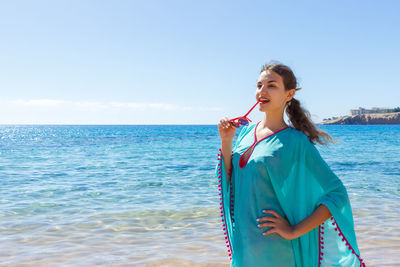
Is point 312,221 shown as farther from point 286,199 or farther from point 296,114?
point 296,114

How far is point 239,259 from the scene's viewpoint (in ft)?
6.88

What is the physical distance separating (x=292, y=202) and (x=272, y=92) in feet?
2.07

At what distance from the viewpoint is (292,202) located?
6.48 ft

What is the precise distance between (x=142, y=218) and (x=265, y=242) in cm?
506

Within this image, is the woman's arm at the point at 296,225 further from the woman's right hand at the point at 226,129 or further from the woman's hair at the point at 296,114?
the woman's right hand at the point at 226,129

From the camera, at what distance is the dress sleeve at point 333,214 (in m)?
1.89

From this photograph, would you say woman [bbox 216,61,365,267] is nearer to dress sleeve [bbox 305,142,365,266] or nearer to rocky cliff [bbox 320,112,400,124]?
dress sleeve [bbox 305,142,365,266]

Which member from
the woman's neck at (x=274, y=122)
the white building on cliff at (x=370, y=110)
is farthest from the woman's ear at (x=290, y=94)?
the white building on cliff at (x=370, y=110)

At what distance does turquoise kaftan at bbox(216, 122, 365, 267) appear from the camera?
1923 millimetres

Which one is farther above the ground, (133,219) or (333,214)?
(333,214)

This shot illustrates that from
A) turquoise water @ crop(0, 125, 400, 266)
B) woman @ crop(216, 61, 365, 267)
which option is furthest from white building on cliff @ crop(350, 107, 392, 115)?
woman @ crop(216, 61, 365, 267)

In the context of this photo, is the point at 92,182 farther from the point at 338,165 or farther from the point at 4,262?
the point at 338,165

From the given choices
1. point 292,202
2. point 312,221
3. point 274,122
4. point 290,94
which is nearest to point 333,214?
point 312,221

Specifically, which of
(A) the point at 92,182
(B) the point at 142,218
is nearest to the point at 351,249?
(B) the point at 142,218
